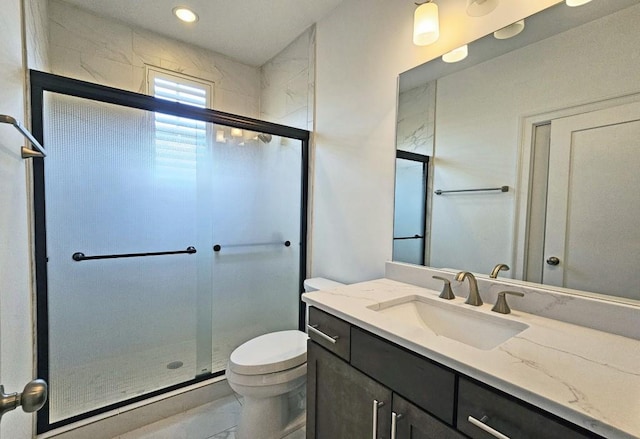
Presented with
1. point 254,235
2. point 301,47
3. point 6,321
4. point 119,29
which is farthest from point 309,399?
point 119,29

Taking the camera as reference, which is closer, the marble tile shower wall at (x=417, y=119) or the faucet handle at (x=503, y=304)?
the faucet handle at (x=503, y=304)

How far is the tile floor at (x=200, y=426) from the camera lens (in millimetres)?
1562

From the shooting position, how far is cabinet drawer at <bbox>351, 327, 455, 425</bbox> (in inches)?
29.2

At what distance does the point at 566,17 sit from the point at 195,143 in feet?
6.37

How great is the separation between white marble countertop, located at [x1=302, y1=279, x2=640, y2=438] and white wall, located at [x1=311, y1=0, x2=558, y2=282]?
0.78 m

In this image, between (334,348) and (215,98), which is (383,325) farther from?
(215,98)

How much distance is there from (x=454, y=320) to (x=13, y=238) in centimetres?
167

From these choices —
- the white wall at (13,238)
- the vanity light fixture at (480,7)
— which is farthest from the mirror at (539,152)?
the white wall at (13,238)

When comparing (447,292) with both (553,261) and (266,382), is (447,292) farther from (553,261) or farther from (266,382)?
(266,382)

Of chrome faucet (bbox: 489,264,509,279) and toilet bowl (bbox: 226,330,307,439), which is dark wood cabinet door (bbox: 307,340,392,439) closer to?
toilet bowl (bbox: 226,330,307,439)

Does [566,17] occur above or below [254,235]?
above

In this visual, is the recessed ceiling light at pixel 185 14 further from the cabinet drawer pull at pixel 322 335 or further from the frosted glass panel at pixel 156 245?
the cabinet drawer pull at pixel 322 335

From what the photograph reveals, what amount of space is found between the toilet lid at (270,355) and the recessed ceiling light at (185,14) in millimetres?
2205

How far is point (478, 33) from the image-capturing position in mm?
1206
